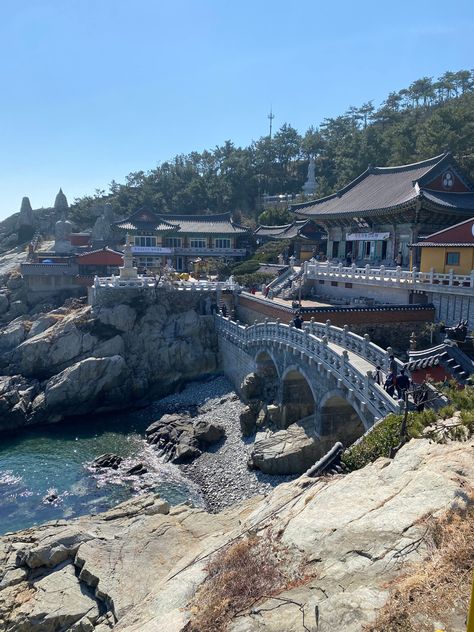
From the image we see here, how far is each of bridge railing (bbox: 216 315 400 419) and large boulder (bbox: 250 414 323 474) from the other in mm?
3907

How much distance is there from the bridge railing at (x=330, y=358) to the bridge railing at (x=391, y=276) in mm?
7801

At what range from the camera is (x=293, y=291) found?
40750 millimetres


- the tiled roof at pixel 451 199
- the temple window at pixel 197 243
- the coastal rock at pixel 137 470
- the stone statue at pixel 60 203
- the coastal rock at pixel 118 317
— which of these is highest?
the stone statue at pixel 60 203

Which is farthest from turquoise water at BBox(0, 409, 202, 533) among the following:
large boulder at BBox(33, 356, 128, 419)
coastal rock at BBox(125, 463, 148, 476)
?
large boulder at BBox(33, 356, 128, 419)

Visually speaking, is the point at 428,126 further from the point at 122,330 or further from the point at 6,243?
the point at 6,243

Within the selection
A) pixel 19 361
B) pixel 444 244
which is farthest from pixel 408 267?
pixel 19 361

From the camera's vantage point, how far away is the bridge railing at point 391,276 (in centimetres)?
2808

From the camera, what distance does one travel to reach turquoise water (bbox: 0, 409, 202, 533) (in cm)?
2542

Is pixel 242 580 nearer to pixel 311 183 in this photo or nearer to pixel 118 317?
pixel 118 317

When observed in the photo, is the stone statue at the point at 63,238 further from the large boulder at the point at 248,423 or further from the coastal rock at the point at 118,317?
the large boulder at the point at 248,423

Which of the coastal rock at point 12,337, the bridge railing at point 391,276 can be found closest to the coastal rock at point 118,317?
the coastal rock at point 12,337

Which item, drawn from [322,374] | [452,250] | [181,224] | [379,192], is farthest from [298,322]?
[181,224]

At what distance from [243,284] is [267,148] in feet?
150

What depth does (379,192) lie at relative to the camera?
4138cm
